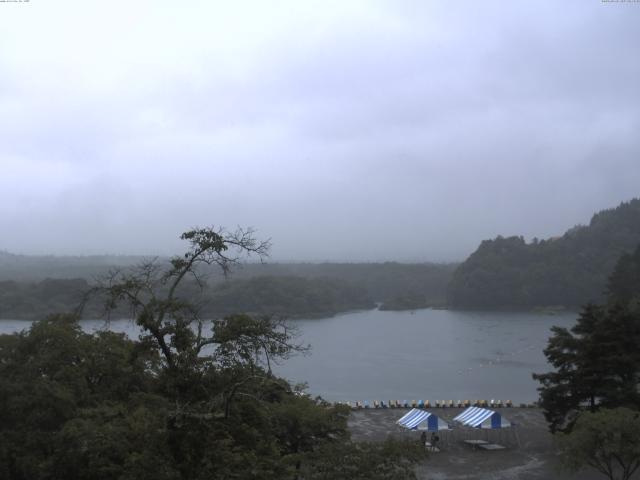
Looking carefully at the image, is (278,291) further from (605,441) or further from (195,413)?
(195,413)

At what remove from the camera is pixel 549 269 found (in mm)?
48781

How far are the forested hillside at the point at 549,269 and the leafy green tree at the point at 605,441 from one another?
3992cm

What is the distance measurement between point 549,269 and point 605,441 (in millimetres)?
42841

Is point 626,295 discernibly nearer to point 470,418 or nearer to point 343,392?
point 343,392

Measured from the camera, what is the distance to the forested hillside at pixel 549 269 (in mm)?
47688

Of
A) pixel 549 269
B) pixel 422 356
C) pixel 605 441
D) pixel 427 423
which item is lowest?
pixel 422 356

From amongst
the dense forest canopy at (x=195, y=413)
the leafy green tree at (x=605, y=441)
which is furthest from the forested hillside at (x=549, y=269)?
the dense forest canopy at (x=195, y=413)

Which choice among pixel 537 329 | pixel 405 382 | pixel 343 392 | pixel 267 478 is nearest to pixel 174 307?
pixel 267 478

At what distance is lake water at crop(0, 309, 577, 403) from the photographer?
21672 millimetres

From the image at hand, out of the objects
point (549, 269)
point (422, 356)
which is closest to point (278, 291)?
point (422, 356)

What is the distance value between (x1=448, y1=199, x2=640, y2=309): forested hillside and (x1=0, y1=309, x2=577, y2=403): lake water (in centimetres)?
331

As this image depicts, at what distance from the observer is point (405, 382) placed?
23062mm

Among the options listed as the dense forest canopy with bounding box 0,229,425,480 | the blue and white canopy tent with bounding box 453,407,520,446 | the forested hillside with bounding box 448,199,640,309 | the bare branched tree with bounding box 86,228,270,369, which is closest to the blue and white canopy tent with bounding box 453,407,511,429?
the blue and white canopy tent with bounding box 453,407,520,446

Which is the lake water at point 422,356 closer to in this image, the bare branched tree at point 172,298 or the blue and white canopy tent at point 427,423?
the blue and white canopy tent at point 427,423
